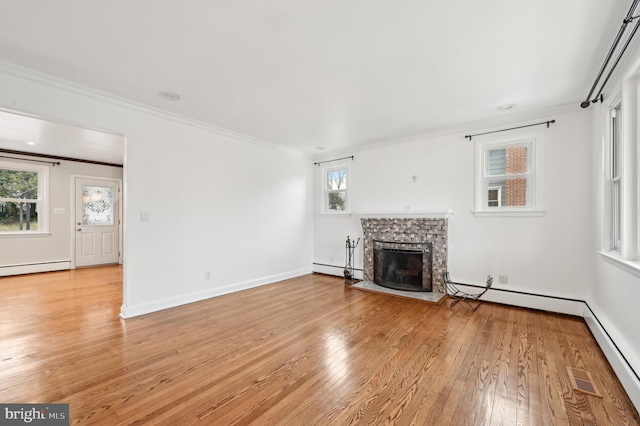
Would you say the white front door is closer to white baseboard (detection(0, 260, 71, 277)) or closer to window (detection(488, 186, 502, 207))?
white baseboard (detection(0, 260, 71, 277))

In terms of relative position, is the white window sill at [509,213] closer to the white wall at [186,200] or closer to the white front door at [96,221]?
the white wall at [186,200]

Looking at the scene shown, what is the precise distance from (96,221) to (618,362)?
30.9ft

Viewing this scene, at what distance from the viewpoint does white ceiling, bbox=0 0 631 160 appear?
1.88 m

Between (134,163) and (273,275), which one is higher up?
(134,163)

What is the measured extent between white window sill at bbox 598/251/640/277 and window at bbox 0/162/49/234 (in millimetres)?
9395

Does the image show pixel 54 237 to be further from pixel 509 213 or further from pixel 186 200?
pixel 509 213

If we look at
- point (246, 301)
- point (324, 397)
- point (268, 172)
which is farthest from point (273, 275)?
point (324, 397)

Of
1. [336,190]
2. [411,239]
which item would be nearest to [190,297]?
[336,190]

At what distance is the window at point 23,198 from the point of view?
18.8 feet

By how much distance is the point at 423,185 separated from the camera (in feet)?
15.2

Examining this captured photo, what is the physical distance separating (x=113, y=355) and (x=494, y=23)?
4143 millimetres

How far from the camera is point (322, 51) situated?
92.0 inches

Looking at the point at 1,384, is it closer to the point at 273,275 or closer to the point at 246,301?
the point at 246,301

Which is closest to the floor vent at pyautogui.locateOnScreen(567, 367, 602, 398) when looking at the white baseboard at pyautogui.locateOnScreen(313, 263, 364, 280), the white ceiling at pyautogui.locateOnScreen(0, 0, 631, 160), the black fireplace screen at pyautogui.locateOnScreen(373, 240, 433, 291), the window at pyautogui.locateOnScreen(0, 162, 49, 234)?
the black fireplace screen at pyautogui.locateOnScreen(373, 240, 433, 291)
